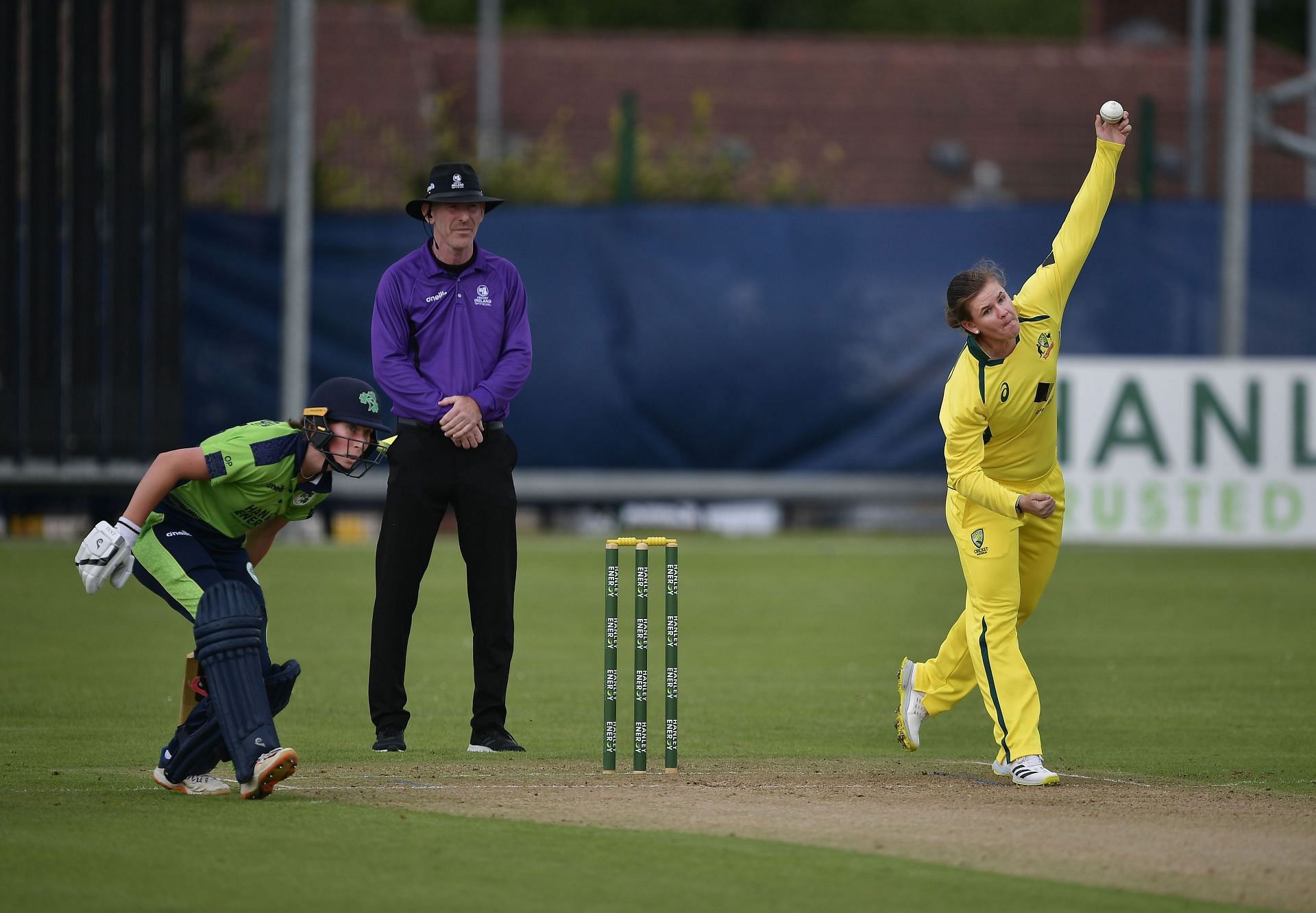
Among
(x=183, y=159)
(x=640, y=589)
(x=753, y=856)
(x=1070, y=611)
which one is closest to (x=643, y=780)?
(x=640, y=589)

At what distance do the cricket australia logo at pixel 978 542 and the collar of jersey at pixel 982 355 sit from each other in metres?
0.68

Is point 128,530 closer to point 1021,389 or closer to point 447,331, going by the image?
point 447,331

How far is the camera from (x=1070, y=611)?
14188 mm

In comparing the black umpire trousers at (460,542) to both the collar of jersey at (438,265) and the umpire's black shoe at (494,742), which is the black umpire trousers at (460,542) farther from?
the collar of jersey at (438,265)

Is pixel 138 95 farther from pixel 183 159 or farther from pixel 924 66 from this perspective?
pixel 924 66

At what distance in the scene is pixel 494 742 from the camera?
8422mm

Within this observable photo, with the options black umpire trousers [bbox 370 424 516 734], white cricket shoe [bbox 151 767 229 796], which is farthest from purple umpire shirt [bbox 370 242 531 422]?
white cricket shoe [bbox 151 767 229 796]

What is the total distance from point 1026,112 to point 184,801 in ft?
108

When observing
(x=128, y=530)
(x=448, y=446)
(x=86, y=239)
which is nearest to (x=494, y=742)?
(x=448, y=446)

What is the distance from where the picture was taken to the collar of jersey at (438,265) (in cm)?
862

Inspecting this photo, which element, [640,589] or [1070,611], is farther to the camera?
[1070,611]

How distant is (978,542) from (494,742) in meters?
2.27

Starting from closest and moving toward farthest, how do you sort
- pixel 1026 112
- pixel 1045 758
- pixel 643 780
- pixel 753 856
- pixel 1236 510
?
pixel 753 856
pixel 643 780
pixel 1045 758
pixel 1236 510
pixel 1026 112

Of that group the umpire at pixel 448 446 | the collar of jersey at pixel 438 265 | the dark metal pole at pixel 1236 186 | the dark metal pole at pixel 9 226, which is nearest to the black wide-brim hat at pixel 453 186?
the umpire at pixel 448 446
